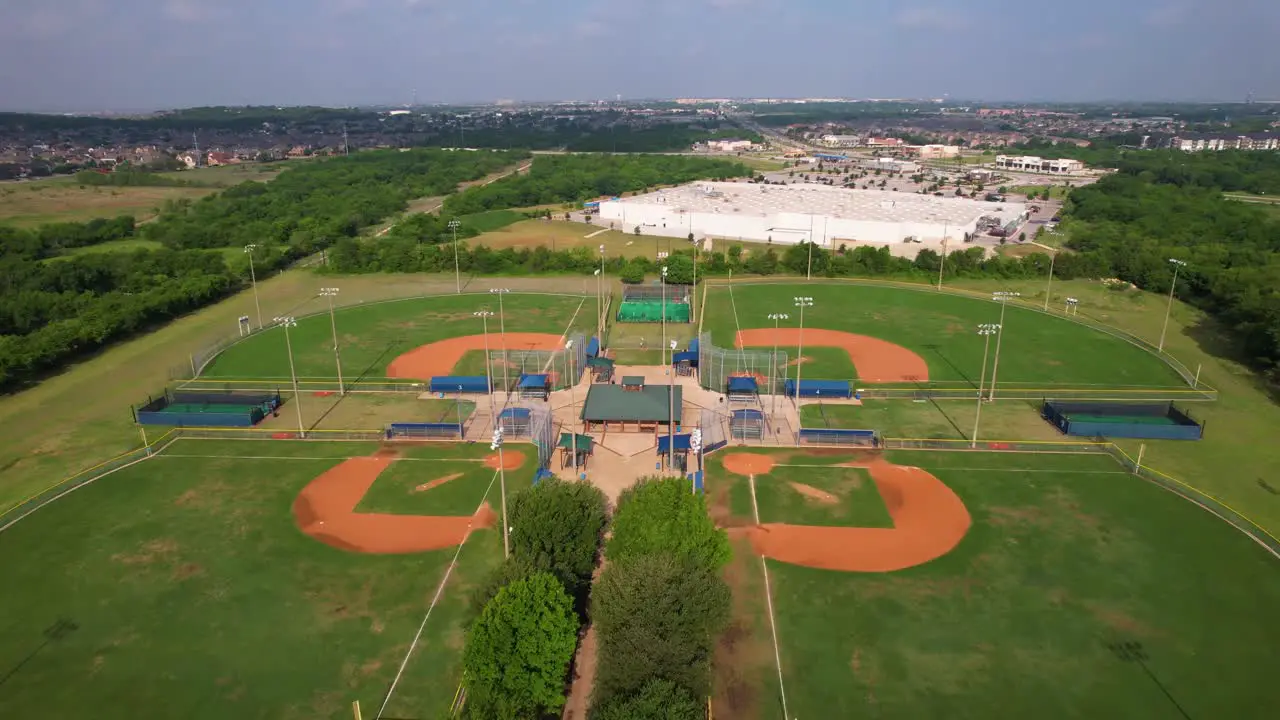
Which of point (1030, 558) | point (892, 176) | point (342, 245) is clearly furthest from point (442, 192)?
point (1030, 558)

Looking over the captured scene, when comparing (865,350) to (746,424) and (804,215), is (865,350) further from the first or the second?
(804,215)

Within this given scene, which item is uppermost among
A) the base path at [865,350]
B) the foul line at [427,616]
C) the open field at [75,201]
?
the open field at [75,201]

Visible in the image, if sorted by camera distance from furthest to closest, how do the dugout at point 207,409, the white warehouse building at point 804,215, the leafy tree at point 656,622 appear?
the white warehouse building at point 804,215 → the dugout at point 207,409 → the leafy tree at point 656,622

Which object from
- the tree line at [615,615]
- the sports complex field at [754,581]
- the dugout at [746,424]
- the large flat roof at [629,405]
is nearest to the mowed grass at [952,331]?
the sports complex field at [754,581]

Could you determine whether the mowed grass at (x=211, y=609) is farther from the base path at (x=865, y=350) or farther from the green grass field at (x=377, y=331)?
the base path at (x=865, y=350)

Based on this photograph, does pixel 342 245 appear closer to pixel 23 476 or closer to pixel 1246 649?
pixel 23 476

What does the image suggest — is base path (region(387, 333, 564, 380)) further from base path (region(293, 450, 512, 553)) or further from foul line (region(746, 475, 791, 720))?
foul line (region(746, 475, 791, 720))

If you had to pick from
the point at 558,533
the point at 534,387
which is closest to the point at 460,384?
the point at 534,387

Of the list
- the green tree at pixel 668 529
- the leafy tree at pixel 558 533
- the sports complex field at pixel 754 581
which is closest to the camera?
the sports complex field at pixel 754 581
